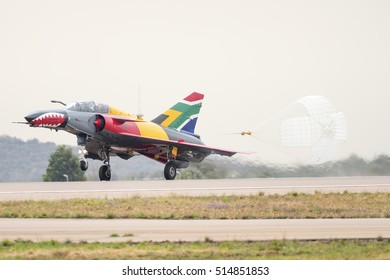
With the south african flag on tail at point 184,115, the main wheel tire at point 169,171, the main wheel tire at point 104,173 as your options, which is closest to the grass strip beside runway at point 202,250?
the main wheel tire at point 104,173

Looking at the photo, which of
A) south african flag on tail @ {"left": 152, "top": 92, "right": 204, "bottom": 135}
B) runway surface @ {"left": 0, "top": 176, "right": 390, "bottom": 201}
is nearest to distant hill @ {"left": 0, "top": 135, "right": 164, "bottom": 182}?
south african flag on tail @ {"left": 152, "top": 92, "right": 204, "bottom": 135}

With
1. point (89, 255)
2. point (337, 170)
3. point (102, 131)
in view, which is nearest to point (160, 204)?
point (89, 255)

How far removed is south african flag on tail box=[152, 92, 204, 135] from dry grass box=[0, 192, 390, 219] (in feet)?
49.9

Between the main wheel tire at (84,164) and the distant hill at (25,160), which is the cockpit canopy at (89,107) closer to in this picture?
the main wheel tire at (84,164)

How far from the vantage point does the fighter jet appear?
37812 millimetres

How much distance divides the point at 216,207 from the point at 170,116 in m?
19.0

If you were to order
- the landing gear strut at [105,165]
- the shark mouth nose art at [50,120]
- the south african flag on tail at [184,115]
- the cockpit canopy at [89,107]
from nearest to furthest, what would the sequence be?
the shark mouth nose art at [50,120]
the cockpit canopy at [89,107]
the landing gear strut at [105,165]
the south african flag on tail at [184,115]

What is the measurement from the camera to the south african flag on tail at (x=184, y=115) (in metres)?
44.2

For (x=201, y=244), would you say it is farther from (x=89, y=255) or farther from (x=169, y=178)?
(x=169, y=178)

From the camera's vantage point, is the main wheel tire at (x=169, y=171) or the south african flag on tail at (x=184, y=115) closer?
the main wheel tire at (x=169, y=171)

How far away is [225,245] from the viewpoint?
17.4 m

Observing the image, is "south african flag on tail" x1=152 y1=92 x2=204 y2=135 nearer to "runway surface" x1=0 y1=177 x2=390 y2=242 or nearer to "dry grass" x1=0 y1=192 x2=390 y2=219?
"runway surface" x1=0 y1=177 x2=390 y2=242

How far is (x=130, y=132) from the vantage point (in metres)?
40.4

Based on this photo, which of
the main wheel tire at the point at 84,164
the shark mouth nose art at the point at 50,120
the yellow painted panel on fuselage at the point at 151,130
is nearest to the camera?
the shark mouth nose art at the point at 50,120
